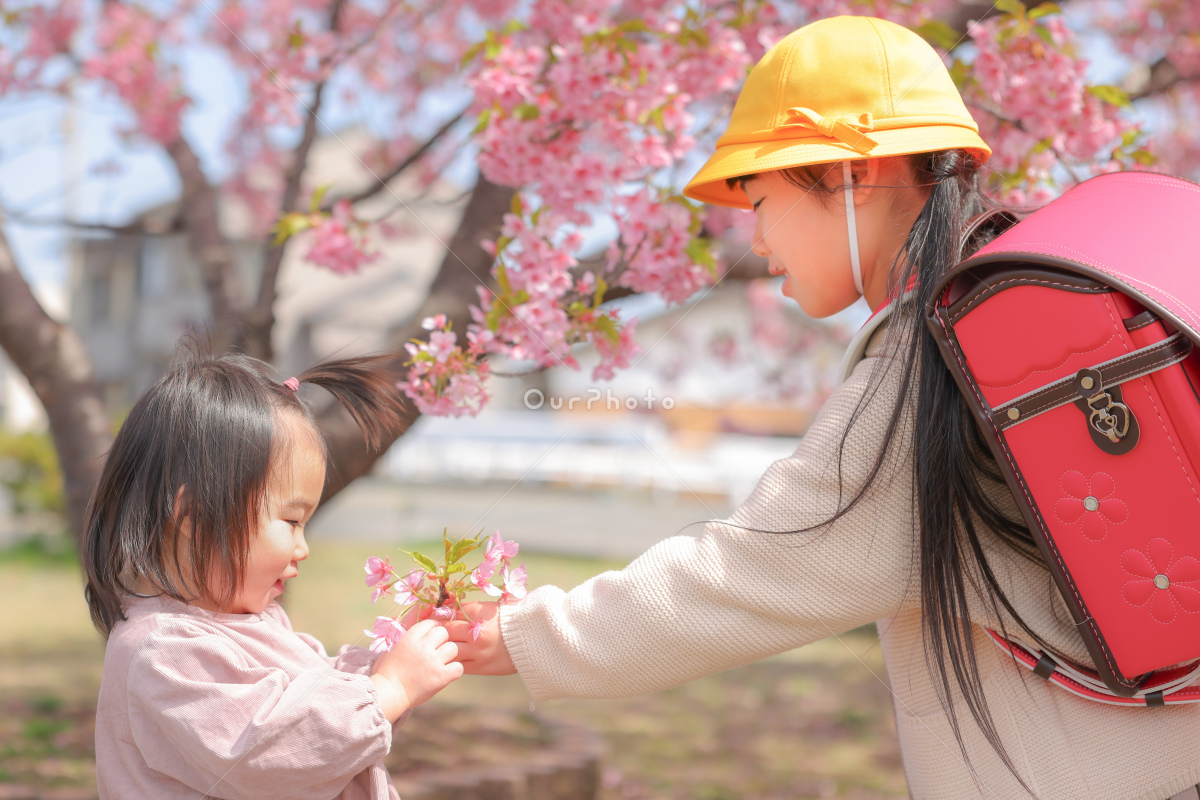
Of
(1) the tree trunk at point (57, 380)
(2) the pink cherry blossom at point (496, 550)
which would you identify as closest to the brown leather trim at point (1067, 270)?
(2) the pink cherry blossom at point (496, 550)

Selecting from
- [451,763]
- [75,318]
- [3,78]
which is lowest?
[451,763]

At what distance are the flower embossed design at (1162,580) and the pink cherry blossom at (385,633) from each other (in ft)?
2.91

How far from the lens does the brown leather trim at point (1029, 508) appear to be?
3.34ft

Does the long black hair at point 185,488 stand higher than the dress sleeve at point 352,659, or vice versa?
the long black hair at point 185,488

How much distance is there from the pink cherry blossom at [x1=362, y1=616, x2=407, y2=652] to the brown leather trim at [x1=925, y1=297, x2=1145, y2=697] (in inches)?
30.9

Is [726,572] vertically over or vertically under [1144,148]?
under

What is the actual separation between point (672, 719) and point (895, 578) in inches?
142

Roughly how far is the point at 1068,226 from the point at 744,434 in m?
16.5

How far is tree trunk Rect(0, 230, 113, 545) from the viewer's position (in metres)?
2.50

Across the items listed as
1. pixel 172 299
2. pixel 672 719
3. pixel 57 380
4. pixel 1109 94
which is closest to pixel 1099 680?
pixel 1109 94

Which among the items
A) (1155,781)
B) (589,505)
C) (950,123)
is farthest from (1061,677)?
(589,505)

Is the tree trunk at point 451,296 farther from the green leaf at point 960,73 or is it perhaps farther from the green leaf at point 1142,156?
the green leaf at point 1142,156

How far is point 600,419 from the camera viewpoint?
17.8m

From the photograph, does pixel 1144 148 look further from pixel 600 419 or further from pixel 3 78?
pixel 600 419
